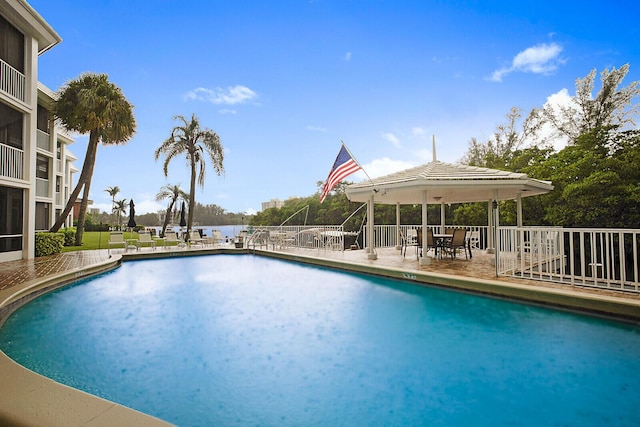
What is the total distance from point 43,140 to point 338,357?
1758 cm

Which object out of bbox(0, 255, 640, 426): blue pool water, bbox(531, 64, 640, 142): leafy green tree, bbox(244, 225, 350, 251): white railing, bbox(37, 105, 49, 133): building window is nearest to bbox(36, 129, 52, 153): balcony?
bbox(37, 105, 49, 133): building window

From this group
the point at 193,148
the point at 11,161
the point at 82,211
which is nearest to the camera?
the point at 11,161

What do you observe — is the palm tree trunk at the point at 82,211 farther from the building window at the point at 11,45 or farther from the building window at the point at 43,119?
the building window at the point at 11,45

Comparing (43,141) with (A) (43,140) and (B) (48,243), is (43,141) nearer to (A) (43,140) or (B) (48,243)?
(A) (43,140)

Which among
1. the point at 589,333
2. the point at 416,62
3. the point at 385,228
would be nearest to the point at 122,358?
the point at 589,333

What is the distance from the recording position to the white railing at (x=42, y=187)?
14.2 m

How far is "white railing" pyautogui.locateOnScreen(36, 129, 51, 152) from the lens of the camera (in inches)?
575

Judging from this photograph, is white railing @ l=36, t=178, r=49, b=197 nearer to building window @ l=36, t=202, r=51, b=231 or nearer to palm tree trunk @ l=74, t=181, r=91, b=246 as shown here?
building window @ l=36, t=202, r=51, b=231

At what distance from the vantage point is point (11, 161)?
403 inches

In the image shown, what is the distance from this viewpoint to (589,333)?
15.1ft

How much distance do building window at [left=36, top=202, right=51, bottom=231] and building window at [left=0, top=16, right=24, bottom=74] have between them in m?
6.46

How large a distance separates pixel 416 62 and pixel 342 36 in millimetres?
3483

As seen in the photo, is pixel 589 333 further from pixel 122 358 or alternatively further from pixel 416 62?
pixel 416 62

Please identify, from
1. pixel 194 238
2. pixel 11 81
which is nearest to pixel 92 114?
pixel 11 81
